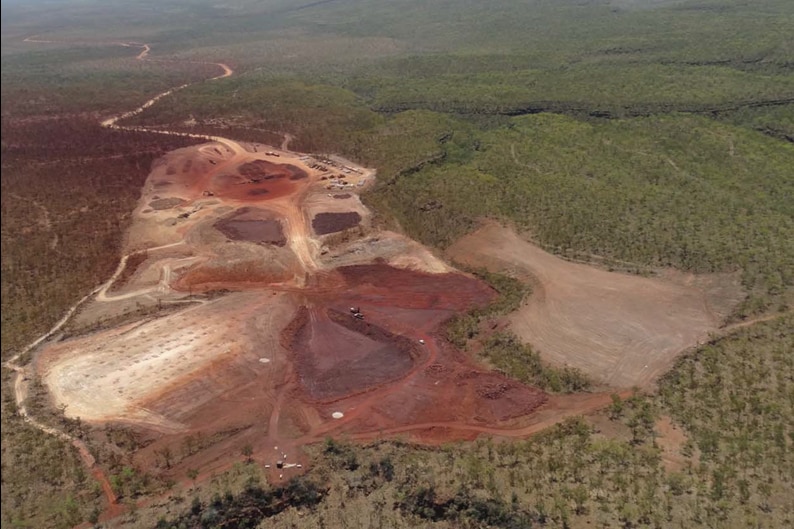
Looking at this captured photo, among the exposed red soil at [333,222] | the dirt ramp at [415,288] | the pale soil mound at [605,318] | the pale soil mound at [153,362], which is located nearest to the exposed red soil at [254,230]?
the exposed red soil at [333,222]

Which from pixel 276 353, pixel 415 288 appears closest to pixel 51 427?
pixel 276 353

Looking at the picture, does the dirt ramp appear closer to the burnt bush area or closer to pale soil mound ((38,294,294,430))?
pale soil mound ((38,294,294,430))

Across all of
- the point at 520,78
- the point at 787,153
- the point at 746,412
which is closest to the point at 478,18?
the point at 520,78

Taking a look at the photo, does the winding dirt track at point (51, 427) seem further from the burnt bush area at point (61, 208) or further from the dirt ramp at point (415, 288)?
the dirt ramp at point (415, 288)

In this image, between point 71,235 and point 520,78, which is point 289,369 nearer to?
point 71,235

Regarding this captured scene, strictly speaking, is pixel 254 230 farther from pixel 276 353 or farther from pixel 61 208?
pixel 276 353
